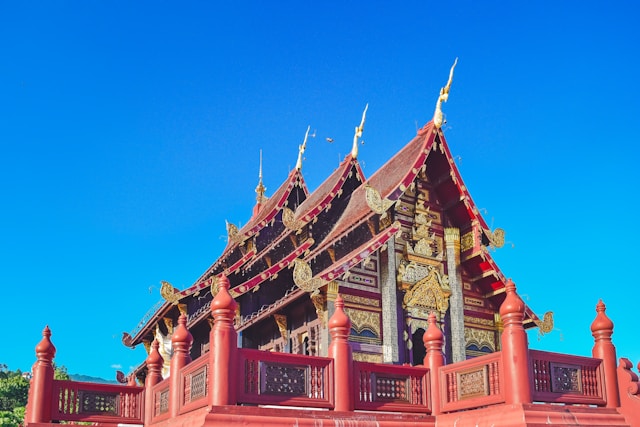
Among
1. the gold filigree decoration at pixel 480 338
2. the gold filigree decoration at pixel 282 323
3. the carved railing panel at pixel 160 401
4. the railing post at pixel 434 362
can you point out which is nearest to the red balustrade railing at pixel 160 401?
the carved railing panel at pixel 160 401

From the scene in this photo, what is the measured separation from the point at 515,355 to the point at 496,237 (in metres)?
8.21

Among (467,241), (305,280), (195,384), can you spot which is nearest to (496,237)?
(467,241)

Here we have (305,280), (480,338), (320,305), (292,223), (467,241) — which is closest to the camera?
(305,280)

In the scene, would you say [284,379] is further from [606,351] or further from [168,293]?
[168,293]

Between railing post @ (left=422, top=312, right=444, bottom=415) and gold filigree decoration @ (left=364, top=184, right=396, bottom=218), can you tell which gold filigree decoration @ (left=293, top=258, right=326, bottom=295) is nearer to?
gold filigree decoration @ (left=364, top=184, right=396, bottom=218)

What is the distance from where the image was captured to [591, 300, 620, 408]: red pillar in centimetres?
932

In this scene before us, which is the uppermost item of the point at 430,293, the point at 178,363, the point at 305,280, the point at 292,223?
the point at 292,223

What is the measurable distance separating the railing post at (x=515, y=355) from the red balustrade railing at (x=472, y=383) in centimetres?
12

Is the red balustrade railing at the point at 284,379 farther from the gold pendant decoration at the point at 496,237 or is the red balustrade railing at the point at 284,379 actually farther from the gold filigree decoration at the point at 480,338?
the gold pendant decoration at the point at 496,237

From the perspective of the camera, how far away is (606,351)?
9539 millimetres

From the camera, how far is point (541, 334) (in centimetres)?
1662

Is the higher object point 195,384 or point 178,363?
point 178,363

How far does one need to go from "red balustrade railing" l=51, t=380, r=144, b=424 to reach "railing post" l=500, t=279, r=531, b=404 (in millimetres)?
5686

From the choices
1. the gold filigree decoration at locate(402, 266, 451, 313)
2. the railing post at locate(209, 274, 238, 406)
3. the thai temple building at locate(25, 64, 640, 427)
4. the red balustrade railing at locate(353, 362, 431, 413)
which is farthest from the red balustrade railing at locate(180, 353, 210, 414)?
the gold filigree decoration at locate(402, 266, 451, 313)
